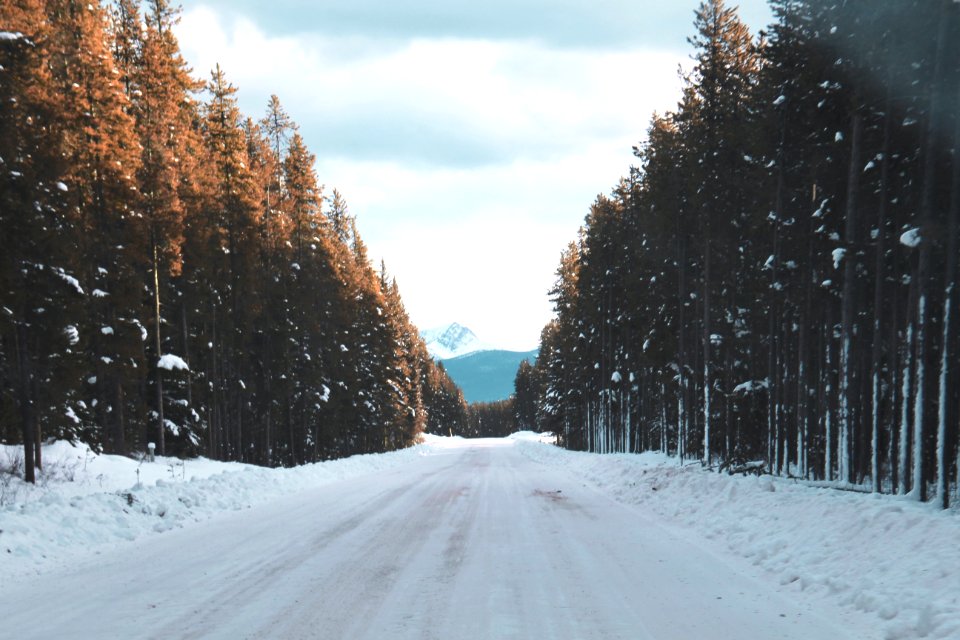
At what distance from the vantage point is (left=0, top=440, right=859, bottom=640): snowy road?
5.70 meters

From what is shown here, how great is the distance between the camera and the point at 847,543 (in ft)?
26.4

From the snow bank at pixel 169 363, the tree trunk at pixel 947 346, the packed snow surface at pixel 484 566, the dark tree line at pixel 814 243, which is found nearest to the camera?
the packed snow surface at pixel 484 566

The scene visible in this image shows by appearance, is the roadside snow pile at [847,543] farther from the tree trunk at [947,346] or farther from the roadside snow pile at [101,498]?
the roadside snow pile at [101,498]


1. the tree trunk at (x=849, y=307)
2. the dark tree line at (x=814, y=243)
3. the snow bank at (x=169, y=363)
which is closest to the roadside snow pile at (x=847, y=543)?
the dark tree line at (x=814, y=243)

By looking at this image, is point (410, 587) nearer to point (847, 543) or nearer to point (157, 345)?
point (847, 543)

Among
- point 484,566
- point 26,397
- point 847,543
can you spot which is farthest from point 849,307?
point 26,397

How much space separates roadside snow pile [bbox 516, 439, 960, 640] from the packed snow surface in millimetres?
28

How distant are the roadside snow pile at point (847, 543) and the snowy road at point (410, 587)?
23.4 inches

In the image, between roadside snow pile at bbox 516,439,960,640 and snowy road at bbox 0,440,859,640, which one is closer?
snowy road at bbox 0,440,859,640

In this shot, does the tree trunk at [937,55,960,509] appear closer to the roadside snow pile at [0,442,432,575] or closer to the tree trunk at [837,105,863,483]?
the tree trunk at [837,105,863,483]

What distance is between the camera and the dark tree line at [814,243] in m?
12.2

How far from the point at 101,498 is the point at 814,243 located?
60.8 feet

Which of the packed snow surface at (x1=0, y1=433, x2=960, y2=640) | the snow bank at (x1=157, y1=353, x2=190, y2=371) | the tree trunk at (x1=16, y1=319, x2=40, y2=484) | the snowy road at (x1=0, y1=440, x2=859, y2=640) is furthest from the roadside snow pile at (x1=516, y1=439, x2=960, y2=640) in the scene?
the snow bank at (x1=157, y1=353, x2=190, y2=371)

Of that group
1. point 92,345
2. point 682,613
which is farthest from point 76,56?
point 682,613
